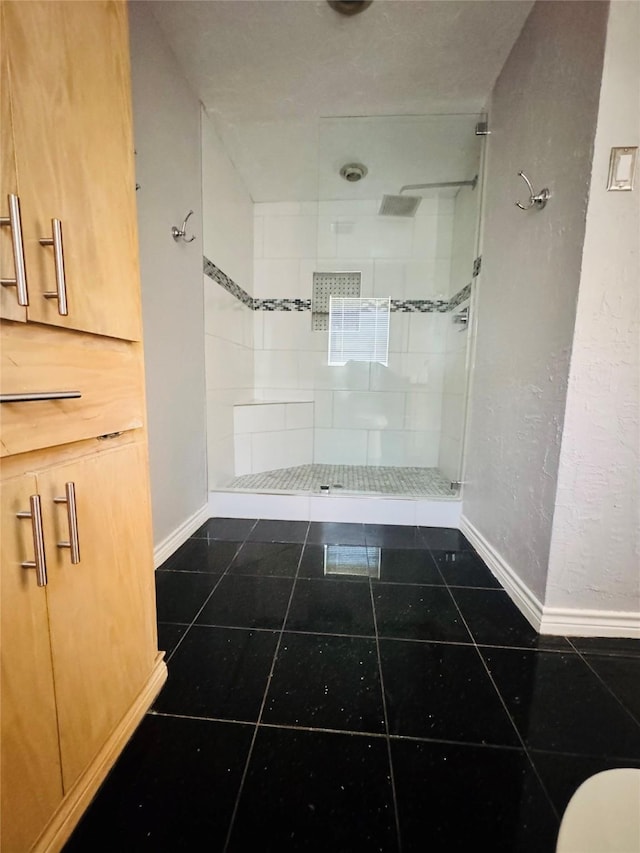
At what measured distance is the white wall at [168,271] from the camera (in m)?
1.31

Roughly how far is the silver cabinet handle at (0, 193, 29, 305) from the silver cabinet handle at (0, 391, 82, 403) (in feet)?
0.41

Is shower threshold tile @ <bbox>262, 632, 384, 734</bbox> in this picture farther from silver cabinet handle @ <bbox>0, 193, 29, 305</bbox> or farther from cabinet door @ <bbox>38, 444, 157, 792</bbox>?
silver cabinet handle @ <bbox>0, 193, 29, 305</bbox>

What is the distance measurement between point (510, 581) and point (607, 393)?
777mm

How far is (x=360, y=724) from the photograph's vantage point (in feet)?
2.70

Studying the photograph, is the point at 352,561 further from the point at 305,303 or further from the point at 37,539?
the point at 305,303

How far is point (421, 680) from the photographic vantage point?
95 cm

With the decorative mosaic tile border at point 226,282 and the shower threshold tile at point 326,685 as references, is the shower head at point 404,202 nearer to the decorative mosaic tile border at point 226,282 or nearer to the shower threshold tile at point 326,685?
the decorative mosaic tile border at point 226,282

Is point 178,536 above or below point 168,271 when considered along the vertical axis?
below

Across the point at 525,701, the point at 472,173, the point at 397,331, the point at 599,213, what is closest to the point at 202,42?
the point at 472,173

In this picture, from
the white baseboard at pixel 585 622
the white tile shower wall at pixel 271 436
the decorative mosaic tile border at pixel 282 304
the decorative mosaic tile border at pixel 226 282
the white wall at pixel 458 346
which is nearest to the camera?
the white baseboard at pixel 585 622

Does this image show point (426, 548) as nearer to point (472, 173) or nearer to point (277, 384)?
point (277, 384)

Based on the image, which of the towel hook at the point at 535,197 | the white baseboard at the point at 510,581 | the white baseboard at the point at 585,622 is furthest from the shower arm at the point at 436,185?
the white baseboard at the point at 585,622

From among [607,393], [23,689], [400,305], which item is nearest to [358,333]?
[400,305]

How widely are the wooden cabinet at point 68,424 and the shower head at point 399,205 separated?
216cm
